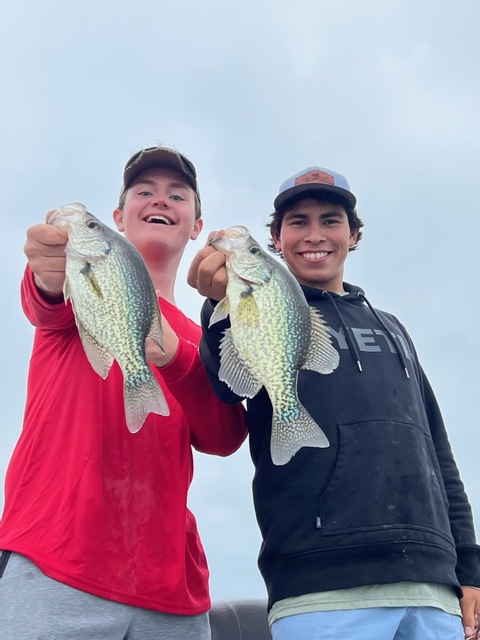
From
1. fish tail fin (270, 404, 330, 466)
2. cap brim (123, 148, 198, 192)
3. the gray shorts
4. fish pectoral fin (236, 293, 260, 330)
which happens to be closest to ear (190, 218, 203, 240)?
cap brim (123, 148, 198, 192)

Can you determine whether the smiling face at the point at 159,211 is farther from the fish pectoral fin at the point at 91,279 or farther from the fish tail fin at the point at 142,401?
the fish tail fin at the point at 142,401

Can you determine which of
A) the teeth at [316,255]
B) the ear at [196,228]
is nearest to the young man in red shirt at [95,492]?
the teeth at [316,255]

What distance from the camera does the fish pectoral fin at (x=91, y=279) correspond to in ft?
9.62

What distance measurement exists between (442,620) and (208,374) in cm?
153

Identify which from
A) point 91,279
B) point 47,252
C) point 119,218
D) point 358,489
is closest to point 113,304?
point 91,279

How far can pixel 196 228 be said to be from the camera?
14.8 feet

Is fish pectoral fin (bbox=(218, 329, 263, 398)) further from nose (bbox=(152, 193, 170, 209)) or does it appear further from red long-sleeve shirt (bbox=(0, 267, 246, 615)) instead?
nose (bbox=(152, 193, 170, 209))

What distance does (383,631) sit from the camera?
9.48 ft

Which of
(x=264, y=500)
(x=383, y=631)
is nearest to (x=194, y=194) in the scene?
(x=264, y=500)

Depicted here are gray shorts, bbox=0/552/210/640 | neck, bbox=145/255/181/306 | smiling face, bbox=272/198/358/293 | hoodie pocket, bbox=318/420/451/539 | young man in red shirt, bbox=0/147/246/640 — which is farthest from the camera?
neck, bbox=145/255/181/306

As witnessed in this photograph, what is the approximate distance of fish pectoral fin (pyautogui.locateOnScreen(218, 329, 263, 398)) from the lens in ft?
9.96

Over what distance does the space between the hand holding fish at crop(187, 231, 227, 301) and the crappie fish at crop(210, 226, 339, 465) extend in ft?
0.15

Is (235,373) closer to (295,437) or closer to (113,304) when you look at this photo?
(295,437)

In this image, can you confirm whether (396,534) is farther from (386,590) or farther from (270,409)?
(270,409)
